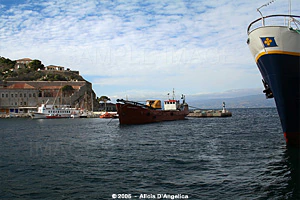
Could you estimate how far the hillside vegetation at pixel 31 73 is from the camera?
14050 centimetres

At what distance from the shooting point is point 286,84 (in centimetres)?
1842

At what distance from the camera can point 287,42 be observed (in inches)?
699

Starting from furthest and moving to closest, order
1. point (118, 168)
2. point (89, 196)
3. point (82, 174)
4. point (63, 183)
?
1. point (118, 168)
2. point (82, 174)
3. point (63, 183)
4. point (89, 196)

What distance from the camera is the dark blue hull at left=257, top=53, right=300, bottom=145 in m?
18.0

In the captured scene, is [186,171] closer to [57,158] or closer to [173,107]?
[57,158]

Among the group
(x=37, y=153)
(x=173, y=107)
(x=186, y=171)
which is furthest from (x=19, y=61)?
(x=186, y=171)

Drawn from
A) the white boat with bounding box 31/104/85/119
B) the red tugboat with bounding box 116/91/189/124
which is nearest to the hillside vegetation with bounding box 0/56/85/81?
the white boat with bounding box 31/104/85/119

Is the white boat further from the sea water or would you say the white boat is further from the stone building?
the sea water

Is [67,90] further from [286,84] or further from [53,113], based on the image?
[286,84]

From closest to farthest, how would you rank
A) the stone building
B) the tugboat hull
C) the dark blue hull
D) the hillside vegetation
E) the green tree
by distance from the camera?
the dark blue hull < the tugboat hull < the stone building < the green tree < the hillside vegetation

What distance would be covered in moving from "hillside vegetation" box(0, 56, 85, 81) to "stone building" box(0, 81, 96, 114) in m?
11.4

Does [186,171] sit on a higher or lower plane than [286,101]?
lower

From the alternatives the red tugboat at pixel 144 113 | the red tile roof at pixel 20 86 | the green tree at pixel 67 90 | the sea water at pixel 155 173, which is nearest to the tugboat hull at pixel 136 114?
the red tugboat at pixel 144 113

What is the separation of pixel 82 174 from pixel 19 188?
3.27 metres
